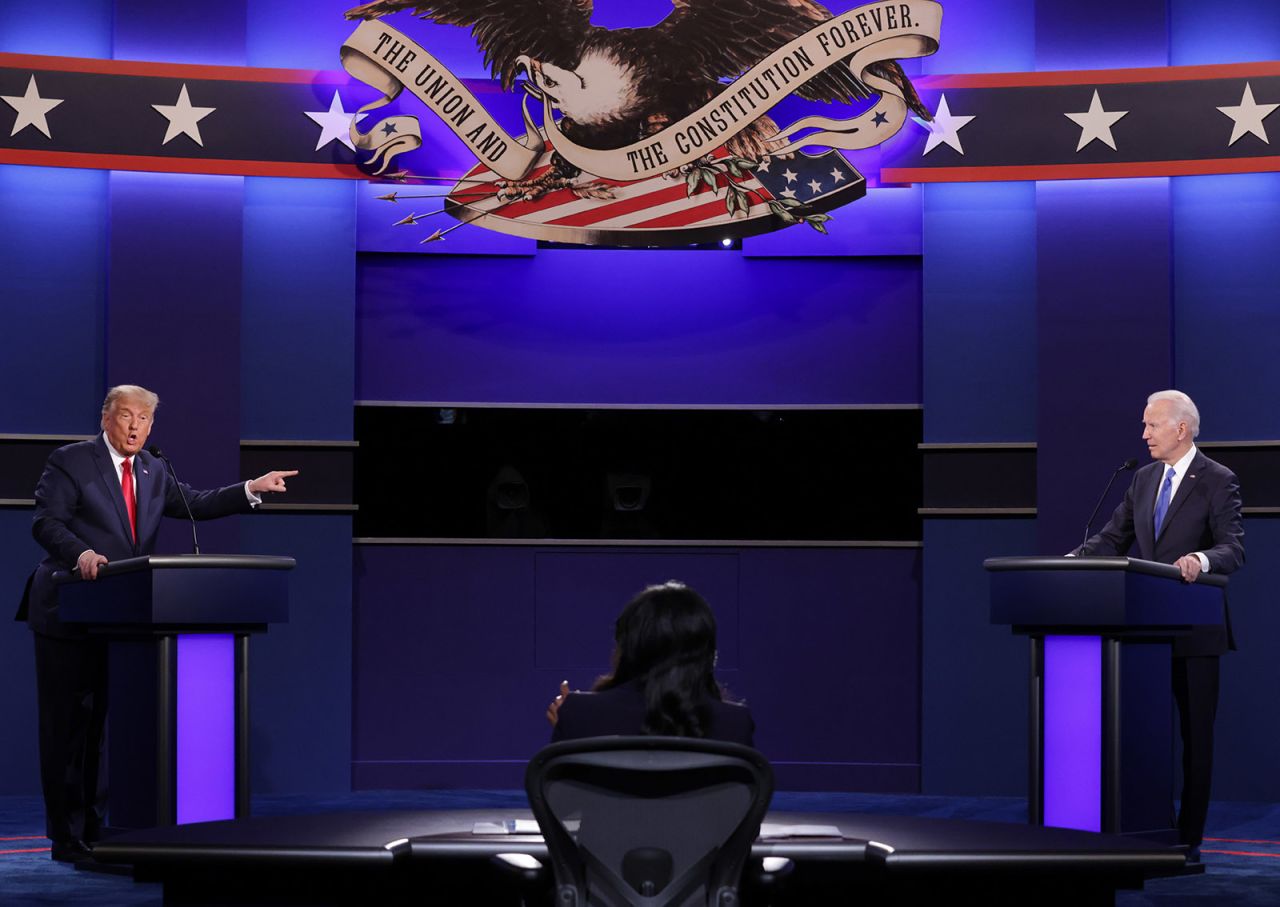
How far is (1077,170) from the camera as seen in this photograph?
6543 mm

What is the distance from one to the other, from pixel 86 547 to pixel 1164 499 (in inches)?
138

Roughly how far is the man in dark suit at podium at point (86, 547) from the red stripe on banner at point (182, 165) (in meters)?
1.88

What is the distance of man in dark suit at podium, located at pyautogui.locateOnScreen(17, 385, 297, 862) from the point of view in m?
4.89

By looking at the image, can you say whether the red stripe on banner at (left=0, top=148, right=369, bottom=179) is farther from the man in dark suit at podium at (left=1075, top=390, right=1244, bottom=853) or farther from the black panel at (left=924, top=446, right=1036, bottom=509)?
the man in dark suit at podium at (left=1075, top=390, right=1244, bottom=853)

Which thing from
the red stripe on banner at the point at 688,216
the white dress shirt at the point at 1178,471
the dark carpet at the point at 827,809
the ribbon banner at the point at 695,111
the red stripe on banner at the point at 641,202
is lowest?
the dark carpet at the point at 827,809

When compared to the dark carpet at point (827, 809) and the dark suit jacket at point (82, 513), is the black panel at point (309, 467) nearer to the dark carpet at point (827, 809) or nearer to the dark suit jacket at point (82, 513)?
the dark carpet at point (827, 809)

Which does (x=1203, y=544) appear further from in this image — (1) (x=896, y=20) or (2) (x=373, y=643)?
(2) (x=373, y=643)

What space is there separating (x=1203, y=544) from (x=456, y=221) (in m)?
3.46

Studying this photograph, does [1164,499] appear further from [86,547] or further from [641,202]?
[86,547]

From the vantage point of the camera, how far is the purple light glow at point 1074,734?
4.54 m

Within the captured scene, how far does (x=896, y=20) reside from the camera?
6566 mm

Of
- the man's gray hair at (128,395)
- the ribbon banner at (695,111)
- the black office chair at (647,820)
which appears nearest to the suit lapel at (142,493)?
the man's gray hair at (128,395)

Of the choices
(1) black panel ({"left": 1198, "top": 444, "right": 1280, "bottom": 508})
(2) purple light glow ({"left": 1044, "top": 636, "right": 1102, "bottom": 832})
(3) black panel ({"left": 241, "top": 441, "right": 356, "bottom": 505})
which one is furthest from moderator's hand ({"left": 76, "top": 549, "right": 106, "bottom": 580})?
(1) black panel ({"left": 1198, "top": 444, "right": 1280, "bottom": 508})

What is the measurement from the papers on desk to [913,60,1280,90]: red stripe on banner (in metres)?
4.55
